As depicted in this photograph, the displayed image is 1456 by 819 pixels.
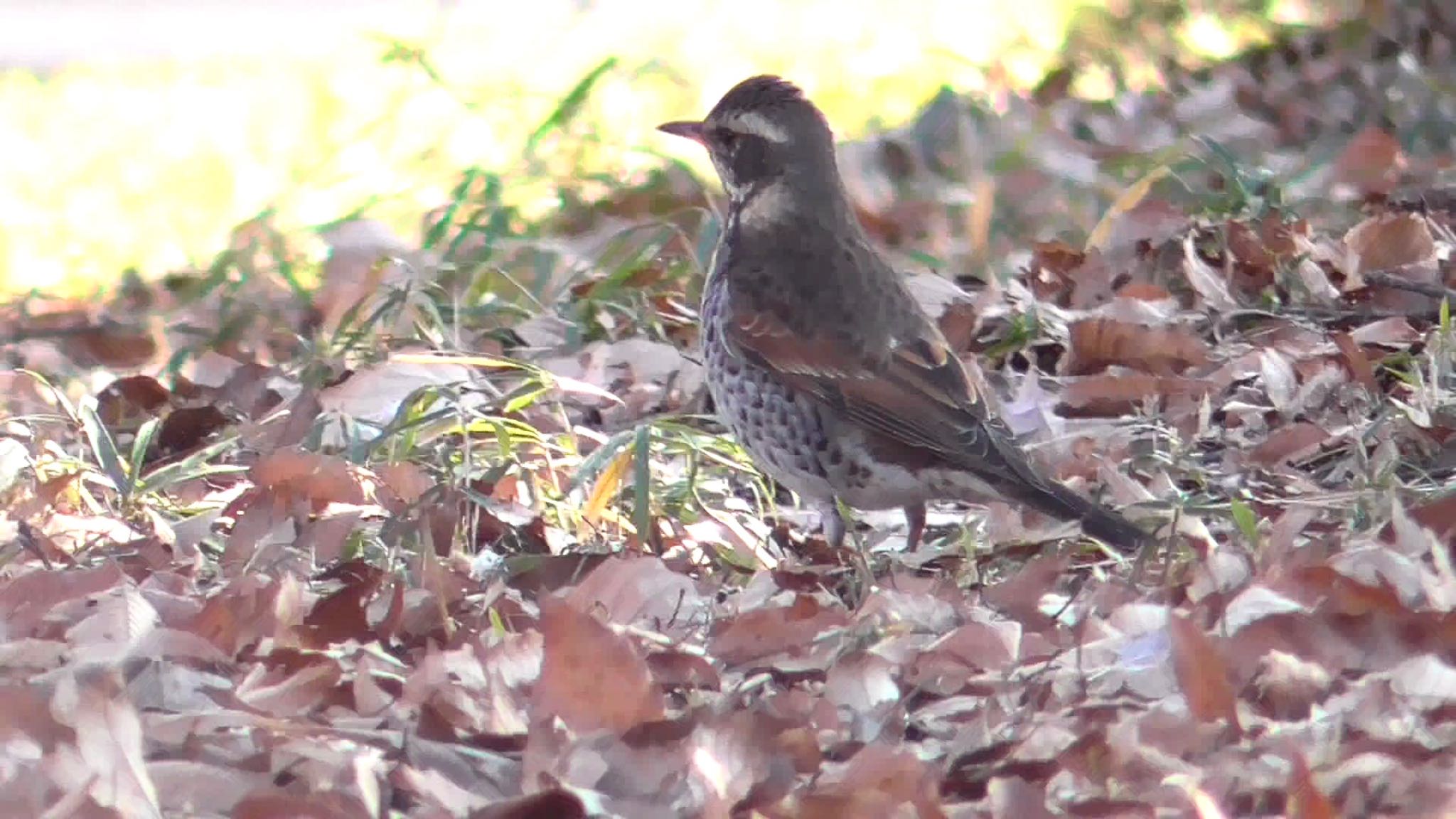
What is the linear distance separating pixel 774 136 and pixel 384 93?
6.99 m

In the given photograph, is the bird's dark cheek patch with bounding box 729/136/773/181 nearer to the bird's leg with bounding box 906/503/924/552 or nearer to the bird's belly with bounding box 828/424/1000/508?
the bird's belly with bounding box 828/424/1000/508

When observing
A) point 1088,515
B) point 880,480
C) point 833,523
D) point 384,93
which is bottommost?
point 384,93

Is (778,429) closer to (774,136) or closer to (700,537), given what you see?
(700,537)

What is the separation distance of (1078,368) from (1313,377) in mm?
622

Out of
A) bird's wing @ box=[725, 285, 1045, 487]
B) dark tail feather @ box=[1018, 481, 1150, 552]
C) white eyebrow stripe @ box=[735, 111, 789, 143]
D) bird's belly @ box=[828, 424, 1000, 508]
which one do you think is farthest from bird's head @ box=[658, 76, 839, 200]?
dark tail feather @ box=[1018, 481, 1150, 552]

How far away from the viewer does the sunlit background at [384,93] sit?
8.63 meters

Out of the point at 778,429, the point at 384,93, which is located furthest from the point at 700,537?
the point at 384,93

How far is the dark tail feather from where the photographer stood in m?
4.19

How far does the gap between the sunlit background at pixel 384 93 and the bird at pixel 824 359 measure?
154 cm

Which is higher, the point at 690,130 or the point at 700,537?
the point at 690,130

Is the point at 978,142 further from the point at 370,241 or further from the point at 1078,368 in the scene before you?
the point at 1078,368

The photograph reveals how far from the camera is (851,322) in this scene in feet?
16.3

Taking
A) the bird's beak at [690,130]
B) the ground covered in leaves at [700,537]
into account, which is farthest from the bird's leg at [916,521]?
the bird's beak at [690,130]

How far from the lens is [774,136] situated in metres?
5.27
